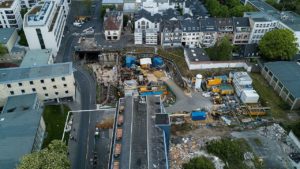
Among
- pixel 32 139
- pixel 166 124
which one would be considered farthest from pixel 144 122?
pixel 32 139

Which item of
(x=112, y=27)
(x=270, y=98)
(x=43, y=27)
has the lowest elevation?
(x=270, y=98)

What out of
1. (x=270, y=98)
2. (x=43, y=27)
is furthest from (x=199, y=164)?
(x=43, y=27)

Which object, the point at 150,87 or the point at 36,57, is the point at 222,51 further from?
the point at 36,57

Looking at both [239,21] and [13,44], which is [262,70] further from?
[13,44]

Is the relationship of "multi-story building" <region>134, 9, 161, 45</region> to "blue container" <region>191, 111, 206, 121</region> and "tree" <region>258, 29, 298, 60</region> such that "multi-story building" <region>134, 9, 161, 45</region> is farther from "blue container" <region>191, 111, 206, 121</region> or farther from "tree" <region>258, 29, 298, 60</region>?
"tree" <region>258, 29, 298, 60</region>

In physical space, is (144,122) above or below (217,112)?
above

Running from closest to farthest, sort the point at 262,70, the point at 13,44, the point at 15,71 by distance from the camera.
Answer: the point at 15,71 → the point at 262,70 → the point at 13,44

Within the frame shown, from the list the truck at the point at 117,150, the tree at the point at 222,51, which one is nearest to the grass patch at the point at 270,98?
the tree at the point at 222,51
